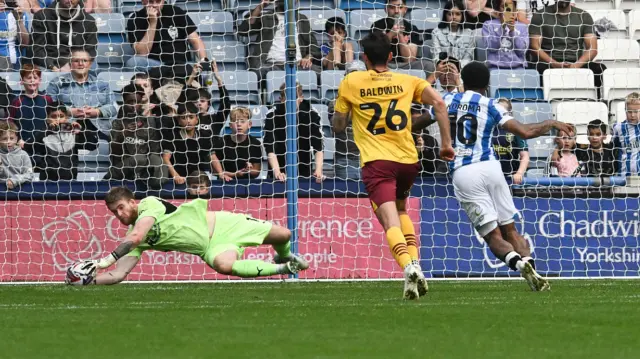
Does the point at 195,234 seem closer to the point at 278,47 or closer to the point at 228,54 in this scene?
the point at 278,47

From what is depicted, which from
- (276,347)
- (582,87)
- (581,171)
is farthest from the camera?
(582,87)

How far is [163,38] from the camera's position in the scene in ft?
51.0

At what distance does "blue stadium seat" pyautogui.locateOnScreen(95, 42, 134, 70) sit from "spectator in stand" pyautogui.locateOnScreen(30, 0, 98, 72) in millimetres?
369

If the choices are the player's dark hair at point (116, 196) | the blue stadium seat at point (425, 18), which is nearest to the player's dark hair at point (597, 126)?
the blue stadium seat at point (425, 18)

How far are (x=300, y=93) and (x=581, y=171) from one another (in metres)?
3.48

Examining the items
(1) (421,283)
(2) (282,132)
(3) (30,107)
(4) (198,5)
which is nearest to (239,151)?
(2) (282,132)

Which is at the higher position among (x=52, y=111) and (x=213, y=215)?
(x=52, y=111)

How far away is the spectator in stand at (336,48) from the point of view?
608 inches

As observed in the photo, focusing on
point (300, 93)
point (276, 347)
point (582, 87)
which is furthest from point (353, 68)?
point (276, 347)

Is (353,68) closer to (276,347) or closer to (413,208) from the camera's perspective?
(413,208)

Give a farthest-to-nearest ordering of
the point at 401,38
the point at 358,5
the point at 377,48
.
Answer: the point at 358,5 → the point at 401,38 → the point at 377,48

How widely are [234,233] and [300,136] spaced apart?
135 inches

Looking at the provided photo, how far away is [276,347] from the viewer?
5.97 meters

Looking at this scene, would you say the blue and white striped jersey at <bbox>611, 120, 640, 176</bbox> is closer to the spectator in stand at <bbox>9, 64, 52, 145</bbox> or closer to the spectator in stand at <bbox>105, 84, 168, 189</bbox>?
the spectator in stand at <bbox>105, 84, 168, 189</bbox>
